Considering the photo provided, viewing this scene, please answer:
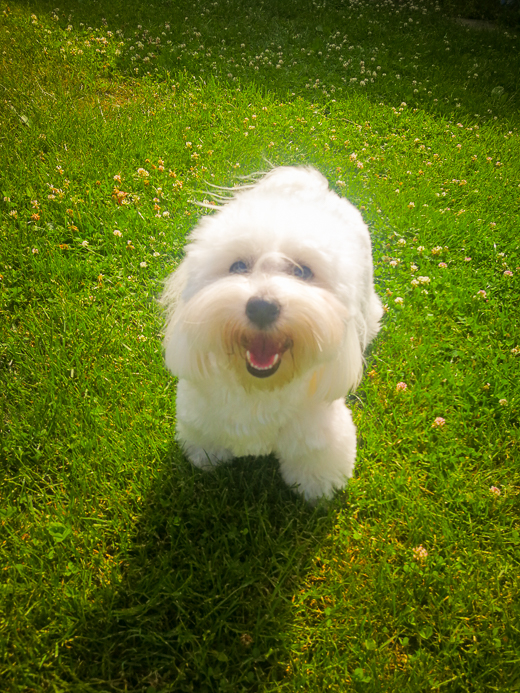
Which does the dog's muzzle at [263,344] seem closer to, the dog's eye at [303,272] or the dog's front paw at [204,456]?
the dog's eye at [303,272]

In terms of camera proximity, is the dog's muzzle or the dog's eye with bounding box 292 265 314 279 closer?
the dog's muzzle

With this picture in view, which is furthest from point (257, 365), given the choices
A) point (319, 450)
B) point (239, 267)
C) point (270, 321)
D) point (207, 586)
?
point (207, 586)

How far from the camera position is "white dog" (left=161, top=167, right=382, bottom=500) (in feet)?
5.31

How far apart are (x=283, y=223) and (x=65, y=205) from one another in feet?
9.28

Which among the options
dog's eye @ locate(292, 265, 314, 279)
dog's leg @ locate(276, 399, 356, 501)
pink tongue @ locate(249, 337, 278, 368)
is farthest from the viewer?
dog's leg @ locate(276, 399, 356, 501)

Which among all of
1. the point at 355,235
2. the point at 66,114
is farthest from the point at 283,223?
the point at 66,114

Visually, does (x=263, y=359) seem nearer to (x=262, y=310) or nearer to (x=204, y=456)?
(x=262, y=310)

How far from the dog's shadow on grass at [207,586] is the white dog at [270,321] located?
334 mm

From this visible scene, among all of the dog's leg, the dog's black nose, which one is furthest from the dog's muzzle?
the dog's leg

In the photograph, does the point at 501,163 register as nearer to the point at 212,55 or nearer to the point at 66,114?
the point at 212,55

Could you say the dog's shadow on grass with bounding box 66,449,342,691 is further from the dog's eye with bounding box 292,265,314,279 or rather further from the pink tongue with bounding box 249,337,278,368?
the dog's eye with bounding box 292,265,314,279

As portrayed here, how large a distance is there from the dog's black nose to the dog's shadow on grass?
3.70ft

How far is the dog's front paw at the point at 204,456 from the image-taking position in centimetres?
242

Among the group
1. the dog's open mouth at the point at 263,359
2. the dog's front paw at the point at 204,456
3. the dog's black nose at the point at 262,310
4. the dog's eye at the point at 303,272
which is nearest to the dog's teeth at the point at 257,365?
the dog's open mouth at the point at 263,359
